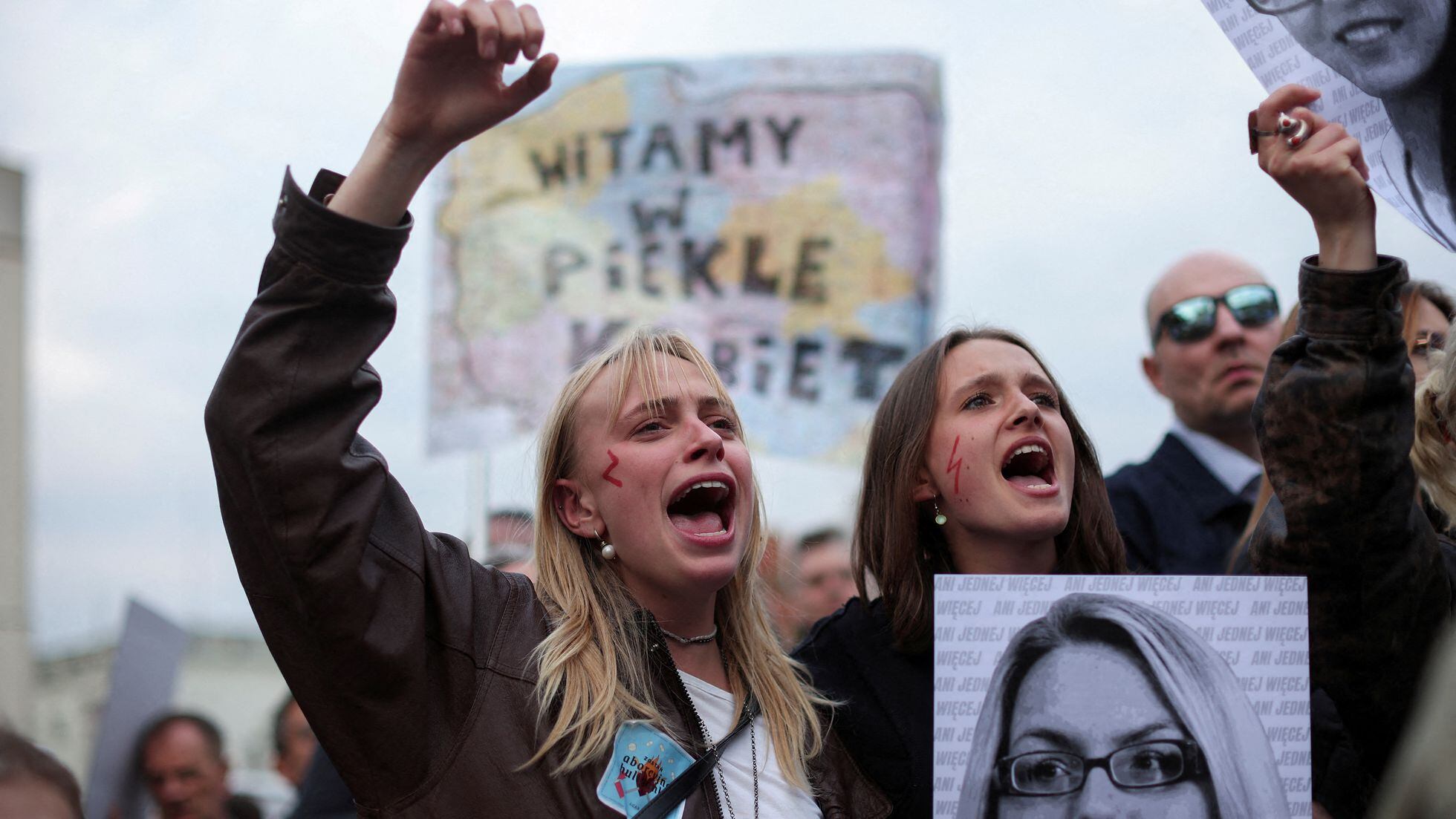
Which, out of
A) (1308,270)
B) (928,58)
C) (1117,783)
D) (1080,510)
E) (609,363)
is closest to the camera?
(1117,783)

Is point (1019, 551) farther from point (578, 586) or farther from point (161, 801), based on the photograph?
point (161, 801)

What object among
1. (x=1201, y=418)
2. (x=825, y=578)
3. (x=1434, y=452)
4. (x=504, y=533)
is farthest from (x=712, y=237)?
(x=1434, y=452)

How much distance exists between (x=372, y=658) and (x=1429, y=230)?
1.66m

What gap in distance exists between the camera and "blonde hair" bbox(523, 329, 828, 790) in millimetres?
2016

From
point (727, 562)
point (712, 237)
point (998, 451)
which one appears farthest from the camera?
point (712, 237)

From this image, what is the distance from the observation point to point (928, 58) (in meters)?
6.10

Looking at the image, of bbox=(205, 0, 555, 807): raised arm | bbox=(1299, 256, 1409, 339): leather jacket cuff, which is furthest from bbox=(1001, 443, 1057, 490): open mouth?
bbox=(205, 0, 555, 807): raised arm

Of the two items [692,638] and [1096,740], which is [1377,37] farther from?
[692,638]

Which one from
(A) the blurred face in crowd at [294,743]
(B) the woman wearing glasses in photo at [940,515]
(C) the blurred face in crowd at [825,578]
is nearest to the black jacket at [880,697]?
(B) the woman wearing glasses in photo at [940,515]

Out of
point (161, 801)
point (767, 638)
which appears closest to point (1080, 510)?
point (767, 638)

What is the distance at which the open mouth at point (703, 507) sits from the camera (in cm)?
230

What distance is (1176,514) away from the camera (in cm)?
338

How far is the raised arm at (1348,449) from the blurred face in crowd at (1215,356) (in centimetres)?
160

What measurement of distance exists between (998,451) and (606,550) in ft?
2.34
